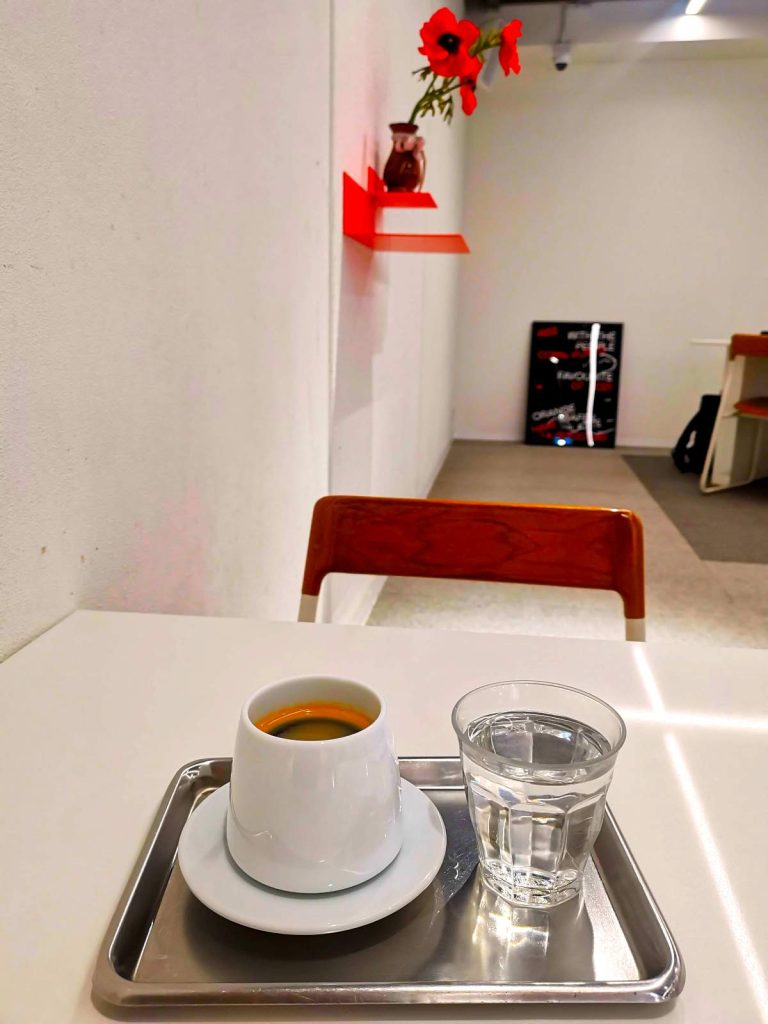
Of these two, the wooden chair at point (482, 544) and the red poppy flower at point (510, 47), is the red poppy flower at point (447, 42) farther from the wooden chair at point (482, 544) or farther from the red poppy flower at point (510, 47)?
the wooden chair at point (482, 544)

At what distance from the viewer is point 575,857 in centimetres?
41

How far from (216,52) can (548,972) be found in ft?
3.57

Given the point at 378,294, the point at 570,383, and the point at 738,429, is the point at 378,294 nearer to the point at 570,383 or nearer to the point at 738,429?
the point at 738,429

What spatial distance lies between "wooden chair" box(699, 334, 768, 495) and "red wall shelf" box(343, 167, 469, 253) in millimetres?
2430

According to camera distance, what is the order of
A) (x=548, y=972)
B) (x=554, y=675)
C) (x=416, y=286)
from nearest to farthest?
1. (x=548, y=972)
2. (x=554, y=675)
3. (x=416, y=286)

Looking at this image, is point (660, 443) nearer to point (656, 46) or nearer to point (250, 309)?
point (656, 46)

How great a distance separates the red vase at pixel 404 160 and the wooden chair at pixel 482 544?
140 centimetres

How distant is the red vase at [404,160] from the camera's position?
209cm

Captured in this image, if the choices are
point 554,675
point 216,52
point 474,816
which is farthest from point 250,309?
point 474,816

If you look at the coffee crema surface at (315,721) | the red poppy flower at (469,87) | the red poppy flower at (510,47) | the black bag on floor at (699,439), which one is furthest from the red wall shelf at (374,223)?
the black bag on floor at (699,439)

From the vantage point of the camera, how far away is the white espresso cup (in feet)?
1.17

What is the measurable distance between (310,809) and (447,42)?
1.92 metres

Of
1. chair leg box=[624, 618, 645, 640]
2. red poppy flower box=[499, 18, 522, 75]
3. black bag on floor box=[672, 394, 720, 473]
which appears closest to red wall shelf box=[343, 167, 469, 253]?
red poppy flower box=[499, 18, 522, 75]

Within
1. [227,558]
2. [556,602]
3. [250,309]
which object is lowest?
[556,602]
